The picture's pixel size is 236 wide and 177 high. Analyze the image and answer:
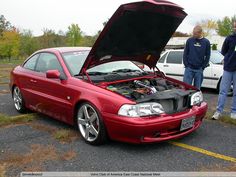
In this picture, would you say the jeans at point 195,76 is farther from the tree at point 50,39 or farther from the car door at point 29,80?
the tree at point 50,39

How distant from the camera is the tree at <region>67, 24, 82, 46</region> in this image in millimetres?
47094

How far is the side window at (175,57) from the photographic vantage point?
9.40 metres

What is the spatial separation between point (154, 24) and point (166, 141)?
6.00 ft

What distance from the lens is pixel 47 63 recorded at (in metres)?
5.49

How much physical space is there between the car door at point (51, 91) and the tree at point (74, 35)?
1659 inches

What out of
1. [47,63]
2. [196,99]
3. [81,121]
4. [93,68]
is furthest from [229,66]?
[47,63]

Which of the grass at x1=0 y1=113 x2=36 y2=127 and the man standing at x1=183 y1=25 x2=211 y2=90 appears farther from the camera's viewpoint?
the man standing at x1=183 y1=25 x2=211 y2=90

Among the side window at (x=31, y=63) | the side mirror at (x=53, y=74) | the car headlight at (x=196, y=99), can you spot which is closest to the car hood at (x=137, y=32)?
the side mirror at (x=53, y=74)

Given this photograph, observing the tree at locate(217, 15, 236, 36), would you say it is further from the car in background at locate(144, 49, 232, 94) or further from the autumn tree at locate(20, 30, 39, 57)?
the car in background at locate(144, 49, 232, 94)

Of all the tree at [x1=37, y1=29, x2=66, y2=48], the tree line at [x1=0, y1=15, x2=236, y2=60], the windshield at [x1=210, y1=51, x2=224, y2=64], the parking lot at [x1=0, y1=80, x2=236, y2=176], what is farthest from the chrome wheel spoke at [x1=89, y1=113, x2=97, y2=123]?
the tree at [x1=37, y1=29, x2=66, y2=48]

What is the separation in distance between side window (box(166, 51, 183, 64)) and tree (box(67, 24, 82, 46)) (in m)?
38.5

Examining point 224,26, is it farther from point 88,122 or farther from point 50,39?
point 88,122

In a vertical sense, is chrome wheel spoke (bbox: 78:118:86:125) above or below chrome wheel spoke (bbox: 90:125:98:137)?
above

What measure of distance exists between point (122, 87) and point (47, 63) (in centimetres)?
173
